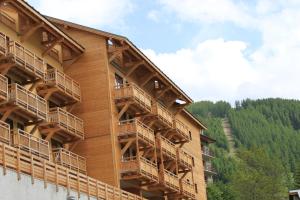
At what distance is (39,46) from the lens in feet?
137

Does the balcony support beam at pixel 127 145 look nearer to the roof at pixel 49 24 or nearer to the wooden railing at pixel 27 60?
the roof at pixel 49 24

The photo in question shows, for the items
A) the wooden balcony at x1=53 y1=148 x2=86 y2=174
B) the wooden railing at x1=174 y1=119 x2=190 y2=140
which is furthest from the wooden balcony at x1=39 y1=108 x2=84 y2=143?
the wooden railing at x1=174 y1=119 x2=190 y2=140

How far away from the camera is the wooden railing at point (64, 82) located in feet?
132

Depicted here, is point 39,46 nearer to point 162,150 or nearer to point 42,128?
point 42,128

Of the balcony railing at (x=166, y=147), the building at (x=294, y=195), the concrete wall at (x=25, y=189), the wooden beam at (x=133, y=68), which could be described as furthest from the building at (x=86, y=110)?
the building at (x=294, y=195)

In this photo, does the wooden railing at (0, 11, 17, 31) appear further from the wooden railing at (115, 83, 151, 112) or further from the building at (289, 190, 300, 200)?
the building at (289, 190, 300, 200)

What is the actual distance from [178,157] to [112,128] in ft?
33.7

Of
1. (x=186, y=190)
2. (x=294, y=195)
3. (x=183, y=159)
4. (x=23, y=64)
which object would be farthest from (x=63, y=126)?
(x=294, y=195)

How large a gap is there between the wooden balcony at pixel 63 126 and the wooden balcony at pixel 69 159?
3.72ft

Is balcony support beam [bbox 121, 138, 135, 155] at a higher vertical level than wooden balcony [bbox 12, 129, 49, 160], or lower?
higher

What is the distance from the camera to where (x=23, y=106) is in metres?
35.9

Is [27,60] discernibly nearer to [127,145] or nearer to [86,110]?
[86,110]

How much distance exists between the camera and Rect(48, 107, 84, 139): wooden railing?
39963mm

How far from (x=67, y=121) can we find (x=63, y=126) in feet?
2.39
